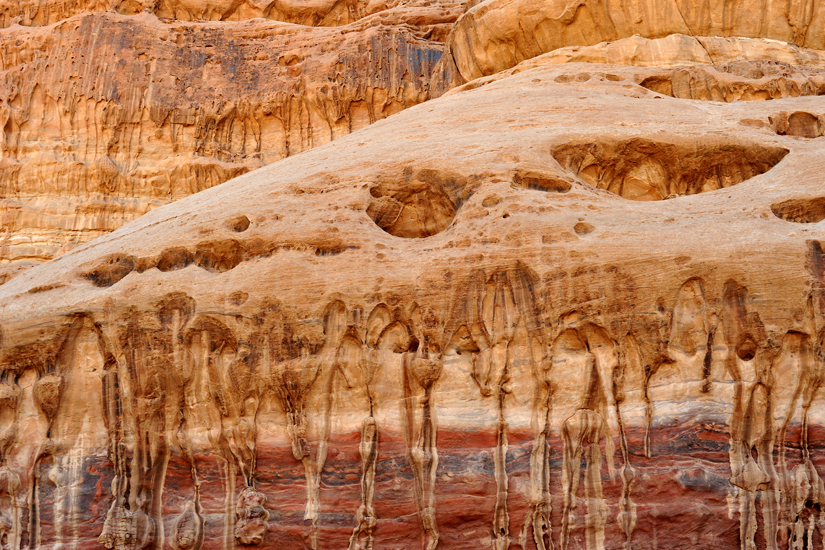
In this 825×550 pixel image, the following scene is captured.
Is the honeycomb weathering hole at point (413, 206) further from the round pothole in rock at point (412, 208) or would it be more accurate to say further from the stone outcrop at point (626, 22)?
the stone outcrop at point (626, 22)

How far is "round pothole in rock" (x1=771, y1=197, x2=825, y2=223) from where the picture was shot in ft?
28.2

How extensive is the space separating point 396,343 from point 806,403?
3657 millimetres

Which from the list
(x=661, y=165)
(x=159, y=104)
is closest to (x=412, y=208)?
(x=661, y=165)

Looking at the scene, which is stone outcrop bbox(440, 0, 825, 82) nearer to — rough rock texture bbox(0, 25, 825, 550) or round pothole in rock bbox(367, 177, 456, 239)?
rough rock texture bbox(0, 25, 825, 550)

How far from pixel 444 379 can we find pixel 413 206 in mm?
2323

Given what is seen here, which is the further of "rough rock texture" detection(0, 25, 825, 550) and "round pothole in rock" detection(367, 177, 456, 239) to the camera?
"round pothole in rock" detection(367, 177, 456, 239)

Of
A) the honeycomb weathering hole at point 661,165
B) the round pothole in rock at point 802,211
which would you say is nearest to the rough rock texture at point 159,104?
the honeycomb weathering hole at point 661,165

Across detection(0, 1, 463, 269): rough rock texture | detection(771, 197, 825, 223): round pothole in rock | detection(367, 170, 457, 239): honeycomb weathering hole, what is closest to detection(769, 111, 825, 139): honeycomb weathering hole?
detection(771, 197, 825, 223): round pothole in rock

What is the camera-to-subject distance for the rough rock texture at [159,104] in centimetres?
1933

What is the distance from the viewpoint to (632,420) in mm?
7688

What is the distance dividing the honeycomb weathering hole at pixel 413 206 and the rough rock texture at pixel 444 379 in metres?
0.27

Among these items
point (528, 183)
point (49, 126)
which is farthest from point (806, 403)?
point (49, 126)

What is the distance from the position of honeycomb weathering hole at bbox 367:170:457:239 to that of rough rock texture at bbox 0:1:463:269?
10.0 meters

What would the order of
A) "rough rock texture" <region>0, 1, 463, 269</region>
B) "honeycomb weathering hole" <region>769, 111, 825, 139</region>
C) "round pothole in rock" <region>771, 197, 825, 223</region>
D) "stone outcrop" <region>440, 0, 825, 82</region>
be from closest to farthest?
"round pothole in rock" <region>771, 197, 825, 223</region>, "honeycomb weathering hole" <region>769, 111, 825, 139</region>, "stone outcrop" <region>440, 0, 825, 82</region>, "rough rock texture" <region>0, 1, 463, 269</region>
